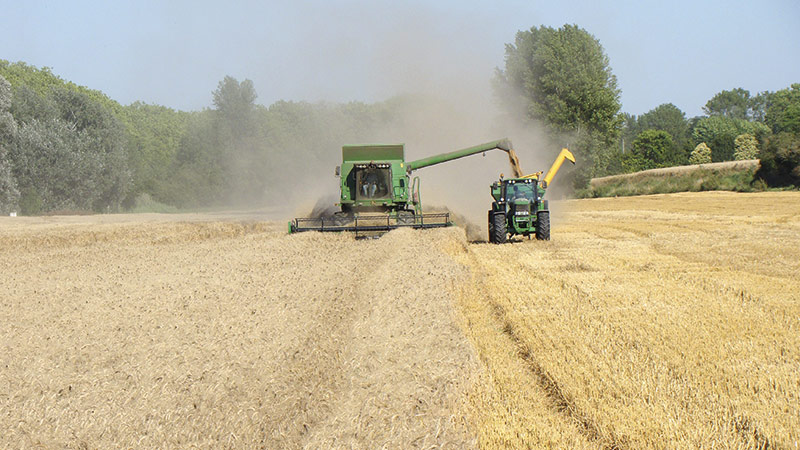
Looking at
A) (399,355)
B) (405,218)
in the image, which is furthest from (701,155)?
(399,355)

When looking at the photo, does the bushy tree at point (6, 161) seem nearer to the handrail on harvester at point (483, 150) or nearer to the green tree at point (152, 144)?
the green tree at point (152, 144)

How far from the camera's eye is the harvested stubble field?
4930 mm

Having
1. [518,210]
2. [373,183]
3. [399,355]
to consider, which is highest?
[373,183]

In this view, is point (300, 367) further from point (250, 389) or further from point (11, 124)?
point (11, 124)

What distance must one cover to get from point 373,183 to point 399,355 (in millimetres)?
16227

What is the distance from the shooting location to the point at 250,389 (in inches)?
221

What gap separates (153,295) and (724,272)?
10495mm

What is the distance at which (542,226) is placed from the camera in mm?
20281

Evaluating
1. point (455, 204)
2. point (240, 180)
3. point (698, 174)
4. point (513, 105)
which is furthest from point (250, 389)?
point (240, 180)

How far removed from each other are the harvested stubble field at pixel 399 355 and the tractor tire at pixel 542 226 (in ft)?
19.7

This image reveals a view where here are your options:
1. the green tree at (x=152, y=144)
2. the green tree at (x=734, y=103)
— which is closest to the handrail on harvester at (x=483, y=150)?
the green tree at (x=152, y=144)

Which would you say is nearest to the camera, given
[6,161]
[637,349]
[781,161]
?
[637,349]

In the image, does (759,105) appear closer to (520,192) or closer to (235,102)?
(235,102)

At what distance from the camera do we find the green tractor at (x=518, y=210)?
792 inches
